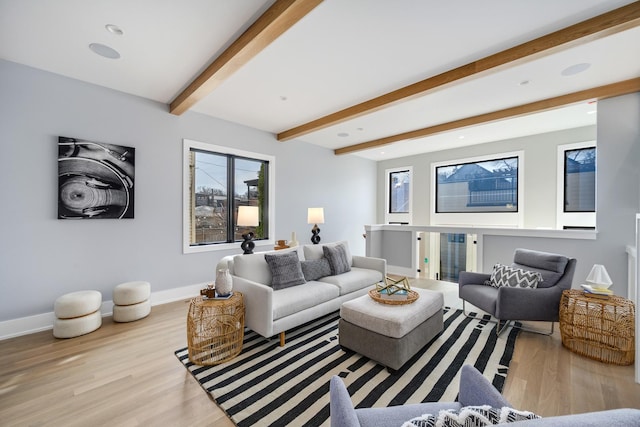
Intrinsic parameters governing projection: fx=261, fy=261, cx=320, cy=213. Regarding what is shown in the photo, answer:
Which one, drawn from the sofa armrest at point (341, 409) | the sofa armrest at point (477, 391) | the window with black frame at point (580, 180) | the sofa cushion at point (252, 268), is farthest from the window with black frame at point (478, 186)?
the sofa armrest at point (341, 409)

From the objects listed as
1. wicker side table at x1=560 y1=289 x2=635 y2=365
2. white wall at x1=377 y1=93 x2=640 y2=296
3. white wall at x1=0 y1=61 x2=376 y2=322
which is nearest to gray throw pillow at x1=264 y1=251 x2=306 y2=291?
white wall at x1=0 y1=61 x2=376 y2=322

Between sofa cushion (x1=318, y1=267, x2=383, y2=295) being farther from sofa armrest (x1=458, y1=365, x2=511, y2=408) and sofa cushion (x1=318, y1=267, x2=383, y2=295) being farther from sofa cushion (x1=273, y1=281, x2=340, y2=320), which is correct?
sofa armrest (x1=458, y1=365, x2=511, y2=408)

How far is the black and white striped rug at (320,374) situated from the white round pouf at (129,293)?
1.12 meters

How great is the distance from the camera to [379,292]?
8.72ft

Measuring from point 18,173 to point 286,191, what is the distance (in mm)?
3511

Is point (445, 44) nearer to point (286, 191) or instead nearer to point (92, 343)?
point (286, 191)

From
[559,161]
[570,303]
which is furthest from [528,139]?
[570,303]

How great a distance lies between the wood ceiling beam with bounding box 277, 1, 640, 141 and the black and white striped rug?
8.82 ft

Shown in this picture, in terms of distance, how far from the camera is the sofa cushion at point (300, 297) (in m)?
2.52

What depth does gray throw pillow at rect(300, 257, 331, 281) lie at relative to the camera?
3.31 m

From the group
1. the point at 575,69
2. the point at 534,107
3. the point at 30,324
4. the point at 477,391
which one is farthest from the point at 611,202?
the point at 30,324

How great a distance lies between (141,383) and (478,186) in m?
6.44

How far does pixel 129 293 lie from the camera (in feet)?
10.1

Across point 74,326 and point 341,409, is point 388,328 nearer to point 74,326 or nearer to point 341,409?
point 341,409
